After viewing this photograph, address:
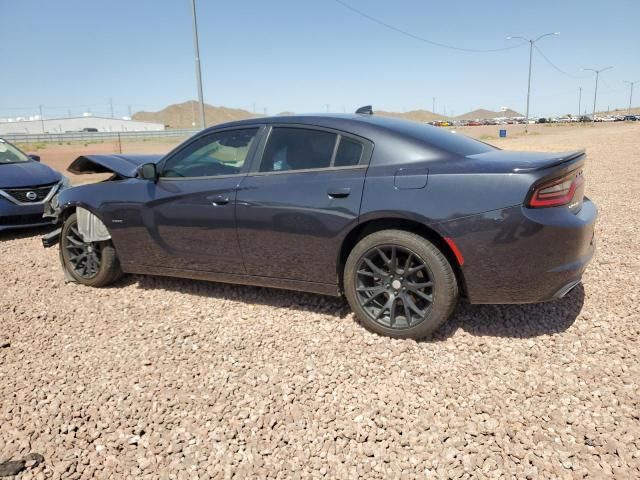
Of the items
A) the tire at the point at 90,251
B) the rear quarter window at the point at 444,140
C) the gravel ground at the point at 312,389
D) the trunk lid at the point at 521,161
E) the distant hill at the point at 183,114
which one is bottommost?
the gravel ground at the point at 312,389

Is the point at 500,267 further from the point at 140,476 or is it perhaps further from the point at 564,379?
the point at 140,476

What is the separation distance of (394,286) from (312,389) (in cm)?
93

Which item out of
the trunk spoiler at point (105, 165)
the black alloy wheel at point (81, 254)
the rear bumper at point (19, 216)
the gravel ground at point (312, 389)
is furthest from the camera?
the rear bumper at point (19, 216)

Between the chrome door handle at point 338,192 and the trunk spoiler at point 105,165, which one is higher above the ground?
the trunk spoiler at point 105,165

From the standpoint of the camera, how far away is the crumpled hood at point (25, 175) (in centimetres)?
732

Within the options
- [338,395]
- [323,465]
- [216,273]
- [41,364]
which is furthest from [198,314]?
[323,465]

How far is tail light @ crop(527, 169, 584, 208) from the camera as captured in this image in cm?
299

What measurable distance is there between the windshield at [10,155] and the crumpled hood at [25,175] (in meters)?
0.30

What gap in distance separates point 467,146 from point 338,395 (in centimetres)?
213

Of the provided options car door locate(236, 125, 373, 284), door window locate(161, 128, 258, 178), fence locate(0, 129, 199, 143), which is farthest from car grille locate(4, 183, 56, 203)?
fence locate(0, 129, 199, 143)

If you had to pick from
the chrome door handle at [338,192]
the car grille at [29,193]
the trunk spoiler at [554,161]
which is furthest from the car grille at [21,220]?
the trunk spoiler at [554,161]

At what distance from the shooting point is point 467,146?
3773 mm

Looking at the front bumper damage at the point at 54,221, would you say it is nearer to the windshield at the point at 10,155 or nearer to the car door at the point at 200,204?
the car door at the point at 200,204

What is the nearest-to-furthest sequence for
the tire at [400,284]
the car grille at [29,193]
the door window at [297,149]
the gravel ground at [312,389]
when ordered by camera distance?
1. the gravel ground at [312,389]
2. the tire at [400,284]
3. the door window at [297,149]
4. the car grille at [29,193]
